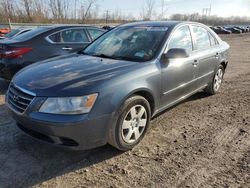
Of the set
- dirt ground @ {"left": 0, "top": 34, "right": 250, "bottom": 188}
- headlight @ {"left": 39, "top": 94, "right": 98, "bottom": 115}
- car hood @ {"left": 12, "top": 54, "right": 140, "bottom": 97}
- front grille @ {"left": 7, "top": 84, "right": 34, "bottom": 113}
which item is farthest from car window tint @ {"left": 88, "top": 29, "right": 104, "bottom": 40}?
headlight @ {"left": 39, "top": 94, "right": 98, "bottom": 115}

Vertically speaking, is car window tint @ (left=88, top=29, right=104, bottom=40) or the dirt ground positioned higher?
car window tint @ (left=88, top=29, right=104, bottom=40)

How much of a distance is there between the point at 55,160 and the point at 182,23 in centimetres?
305

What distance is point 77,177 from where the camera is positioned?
301 centimetres

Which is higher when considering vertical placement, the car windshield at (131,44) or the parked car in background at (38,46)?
the car windshield at (131,44)

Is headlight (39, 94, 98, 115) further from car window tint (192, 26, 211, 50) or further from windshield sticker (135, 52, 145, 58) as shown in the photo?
car window tint (192, 26, 211, 50)

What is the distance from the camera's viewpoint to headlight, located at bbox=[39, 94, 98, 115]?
293cm

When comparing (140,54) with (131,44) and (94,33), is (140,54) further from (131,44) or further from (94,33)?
(94,33)

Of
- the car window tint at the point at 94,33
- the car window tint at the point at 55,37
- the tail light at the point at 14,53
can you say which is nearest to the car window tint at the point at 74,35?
the car window tint at the point at 55,37

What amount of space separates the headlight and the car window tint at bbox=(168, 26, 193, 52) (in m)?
1.79

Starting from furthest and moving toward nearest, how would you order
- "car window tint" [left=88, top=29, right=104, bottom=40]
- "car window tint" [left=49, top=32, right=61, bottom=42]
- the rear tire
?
1. "car window tint" [left=88, top=29, right=104, bottom=40]
2. "car window tint" [left=49, top=32, right=61, bottom=42]
3. the rear tire

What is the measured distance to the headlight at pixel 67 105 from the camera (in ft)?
9.62

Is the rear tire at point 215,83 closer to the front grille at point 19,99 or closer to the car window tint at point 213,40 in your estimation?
the car window tint at point 213,40

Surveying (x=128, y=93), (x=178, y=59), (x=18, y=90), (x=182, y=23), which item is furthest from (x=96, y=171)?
(x=182, y=23)

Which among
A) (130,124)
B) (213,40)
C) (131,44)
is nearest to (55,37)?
(131,44)
